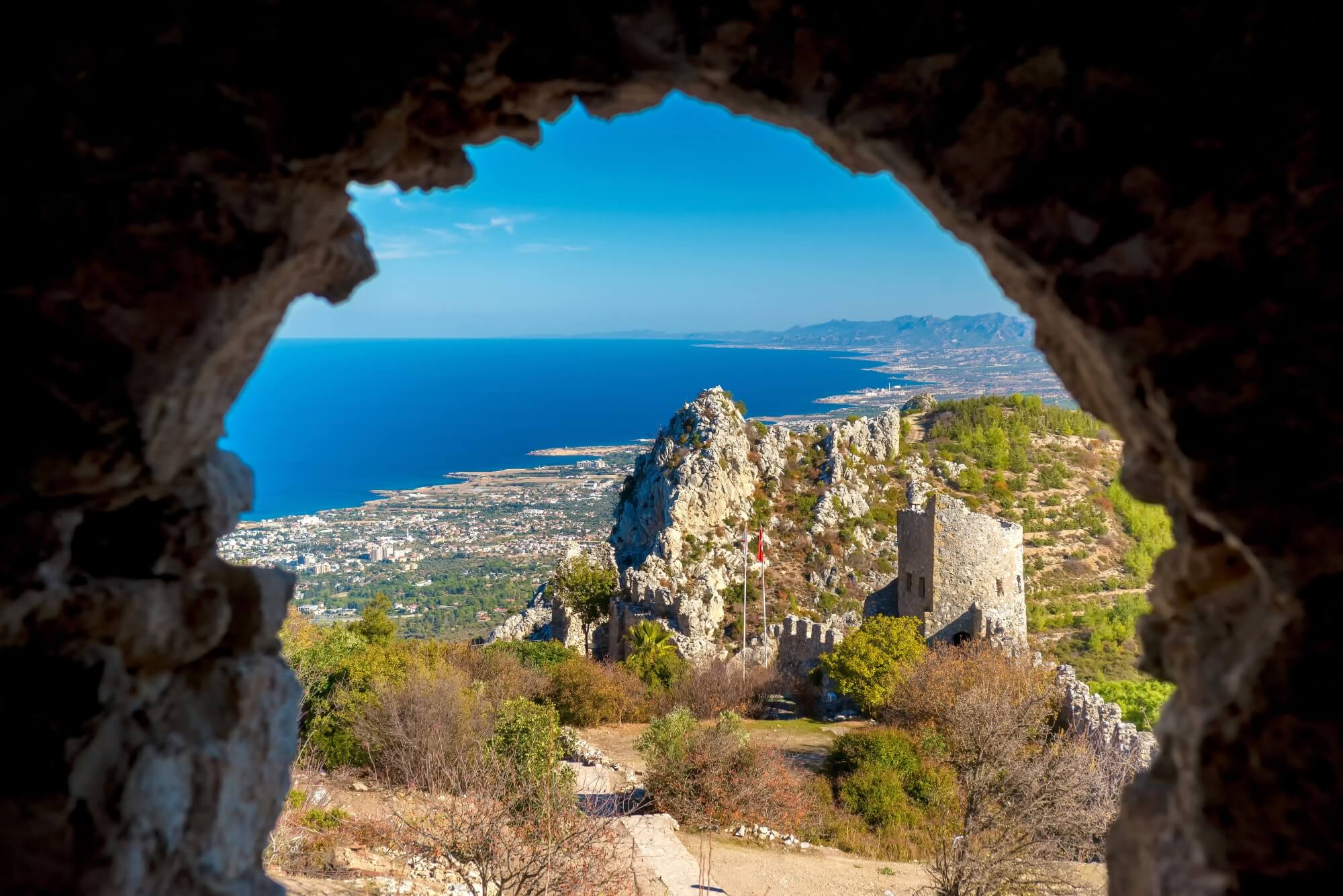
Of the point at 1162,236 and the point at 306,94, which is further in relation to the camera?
the point at 306,94

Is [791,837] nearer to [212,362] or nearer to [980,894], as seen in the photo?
[980,894]

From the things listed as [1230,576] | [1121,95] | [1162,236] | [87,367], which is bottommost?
[1230,576]

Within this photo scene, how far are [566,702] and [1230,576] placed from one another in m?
17.0

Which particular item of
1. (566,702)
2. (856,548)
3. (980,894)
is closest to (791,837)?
(980,894)

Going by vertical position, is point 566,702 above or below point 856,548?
below

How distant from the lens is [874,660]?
18.0 metres

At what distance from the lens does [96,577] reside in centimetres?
240

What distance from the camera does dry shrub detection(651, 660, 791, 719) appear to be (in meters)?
19.5

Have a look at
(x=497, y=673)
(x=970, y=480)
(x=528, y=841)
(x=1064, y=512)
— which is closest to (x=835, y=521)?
(x=970, y=480)

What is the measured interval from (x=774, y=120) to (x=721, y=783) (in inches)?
454

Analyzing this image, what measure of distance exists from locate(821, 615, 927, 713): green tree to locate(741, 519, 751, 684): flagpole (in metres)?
3.31

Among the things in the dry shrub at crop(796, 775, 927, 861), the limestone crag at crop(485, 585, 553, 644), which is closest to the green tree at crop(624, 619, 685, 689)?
the limestone crag at crop(485, 585, 553, 644)

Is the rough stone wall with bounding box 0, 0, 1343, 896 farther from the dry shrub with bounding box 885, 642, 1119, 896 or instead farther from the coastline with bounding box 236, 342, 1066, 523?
the coastline with bounding box 236, 342, 1066, 523

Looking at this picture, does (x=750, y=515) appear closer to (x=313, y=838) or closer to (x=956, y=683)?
(x=956, y=683)
